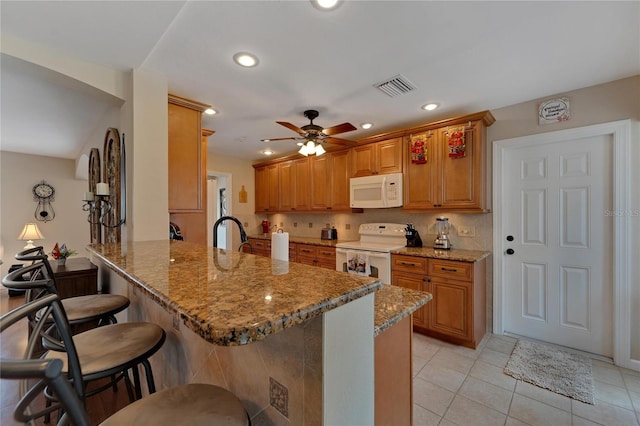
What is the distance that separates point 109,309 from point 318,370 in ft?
4.98

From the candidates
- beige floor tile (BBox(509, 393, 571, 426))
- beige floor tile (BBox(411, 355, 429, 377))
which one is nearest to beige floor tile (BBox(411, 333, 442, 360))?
beige floor tile (BBox(411, 355, 429, 377))

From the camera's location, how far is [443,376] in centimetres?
230

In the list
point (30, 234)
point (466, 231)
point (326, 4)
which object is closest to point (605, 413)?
point (466, 231)

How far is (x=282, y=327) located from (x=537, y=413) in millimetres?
2298

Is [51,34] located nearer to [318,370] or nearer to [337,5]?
[337,5]

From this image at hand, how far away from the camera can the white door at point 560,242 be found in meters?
2.51

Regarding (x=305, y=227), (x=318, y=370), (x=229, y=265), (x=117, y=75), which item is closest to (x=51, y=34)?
(x=117, y=75)

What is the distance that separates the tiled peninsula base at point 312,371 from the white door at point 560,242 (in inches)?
112

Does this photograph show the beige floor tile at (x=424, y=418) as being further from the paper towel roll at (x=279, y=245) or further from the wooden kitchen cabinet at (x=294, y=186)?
the wooden kitchen cabinet at (x=294, y=186)

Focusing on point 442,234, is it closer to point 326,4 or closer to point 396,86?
point 396,86

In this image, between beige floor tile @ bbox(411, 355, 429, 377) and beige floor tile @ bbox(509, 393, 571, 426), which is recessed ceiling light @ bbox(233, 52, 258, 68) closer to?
beige floor tile @ bbox(411, 355, 429, 377)

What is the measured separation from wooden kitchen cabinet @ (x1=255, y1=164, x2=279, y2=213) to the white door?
11.6ft

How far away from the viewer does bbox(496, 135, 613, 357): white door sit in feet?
8.23

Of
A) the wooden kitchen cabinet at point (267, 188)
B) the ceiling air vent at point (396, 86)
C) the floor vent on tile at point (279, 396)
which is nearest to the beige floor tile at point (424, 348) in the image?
the floor vent on tile at point (279, 396)
